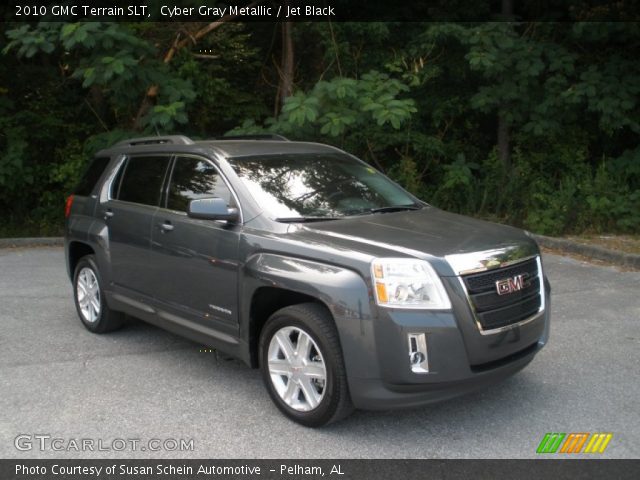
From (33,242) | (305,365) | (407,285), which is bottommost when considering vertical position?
(33,242)

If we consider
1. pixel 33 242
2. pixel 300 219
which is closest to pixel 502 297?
pixel 300 219

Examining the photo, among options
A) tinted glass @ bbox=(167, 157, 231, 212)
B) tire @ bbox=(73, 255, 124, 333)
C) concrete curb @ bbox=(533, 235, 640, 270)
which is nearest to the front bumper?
tinted glass @ bbox=(167, 157, 231, 212)

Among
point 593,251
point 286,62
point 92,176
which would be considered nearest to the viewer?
point 92,176

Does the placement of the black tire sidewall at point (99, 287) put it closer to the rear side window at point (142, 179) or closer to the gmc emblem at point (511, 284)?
the rear side window at point (142, 179)

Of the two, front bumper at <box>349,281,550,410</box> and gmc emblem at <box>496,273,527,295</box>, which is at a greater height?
gmc emblem at <box>496,273,527,295</box>

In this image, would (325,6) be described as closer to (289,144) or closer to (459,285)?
(289,144)

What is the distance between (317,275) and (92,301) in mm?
3247

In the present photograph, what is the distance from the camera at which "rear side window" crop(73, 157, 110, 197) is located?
6766 millimetres

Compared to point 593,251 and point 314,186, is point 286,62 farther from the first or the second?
point 314,186

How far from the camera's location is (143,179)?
6.06 metres

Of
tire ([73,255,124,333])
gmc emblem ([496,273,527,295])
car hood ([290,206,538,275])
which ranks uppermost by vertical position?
car hood ([290,206,538,275])

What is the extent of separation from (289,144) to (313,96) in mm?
5510

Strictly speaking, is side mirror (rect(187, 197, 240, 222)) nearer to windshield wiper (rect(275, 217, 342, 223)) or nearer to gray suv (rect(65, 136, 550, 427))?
gray suv (rect(65, 136, 550, 427))

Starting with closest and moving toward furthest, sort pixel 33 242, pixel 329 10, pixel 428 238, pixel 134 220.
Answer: pixel 428 238 → pixel 134 220 → pixel 33 242 → pixel 329 10
